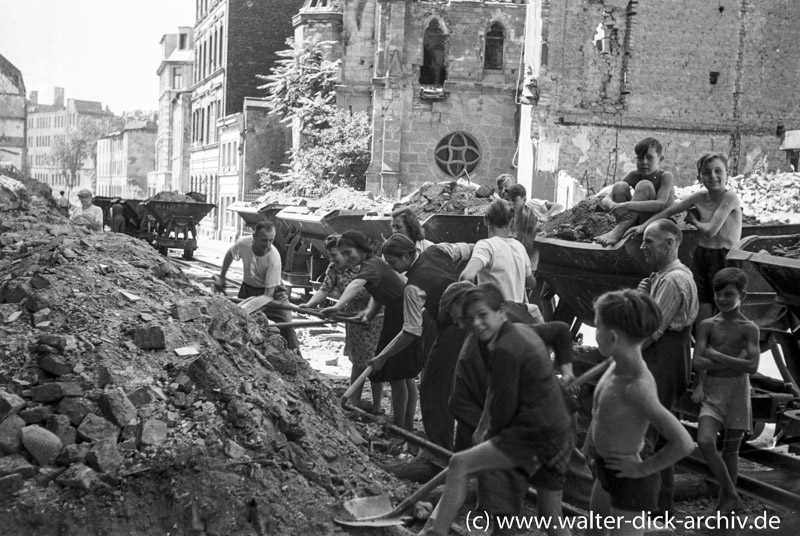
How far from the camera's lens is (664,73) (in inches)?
1049

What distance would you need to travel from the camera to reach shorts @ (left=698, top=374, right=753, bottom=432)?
19.2 ft

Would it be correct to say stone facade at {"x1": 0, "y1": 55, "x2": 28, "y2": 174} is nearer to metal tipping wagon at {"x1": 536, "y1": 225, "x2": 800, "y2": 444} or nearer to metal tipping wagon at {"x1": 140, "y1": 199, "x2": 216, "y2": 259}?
metal tipping wagon at {"x1": 140, "y1": 199, "x2": 216, "y2": 259}

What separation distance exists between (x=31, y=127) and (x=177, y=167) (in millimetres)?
20732

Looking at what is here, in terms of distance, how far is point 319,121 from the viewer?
34969mm

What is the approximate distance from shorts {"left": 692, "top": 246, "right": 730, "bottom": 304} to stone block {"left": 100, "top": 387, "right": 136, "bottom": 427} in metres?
4.22

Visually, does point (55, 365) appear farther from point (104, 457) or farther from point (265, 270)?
point (265, 270)

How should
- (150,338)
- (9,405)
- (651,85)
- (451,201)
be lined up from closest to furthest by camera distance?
(9,405), (150,338), (451,201), (651,85)

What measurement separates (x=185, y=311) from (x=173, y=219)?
2203cm

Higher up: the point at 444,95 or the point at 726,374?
the point at 444,95

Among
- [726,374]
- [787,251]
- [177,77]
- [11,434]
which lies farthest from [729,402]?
[177,77]

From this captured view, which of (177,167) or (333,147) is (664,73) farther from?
(177,167)

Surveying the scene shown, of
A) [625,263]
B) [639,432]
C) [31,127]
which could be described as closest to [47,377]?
[639,432]

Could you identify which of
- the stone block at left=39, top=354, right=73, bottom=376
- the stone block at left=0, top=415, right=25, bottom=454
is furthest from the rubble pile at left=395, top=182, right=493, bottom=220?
the stone block at left=0, top=415, right=25, bottom=454

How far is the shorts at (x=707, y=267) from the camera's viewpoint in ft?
23.5
